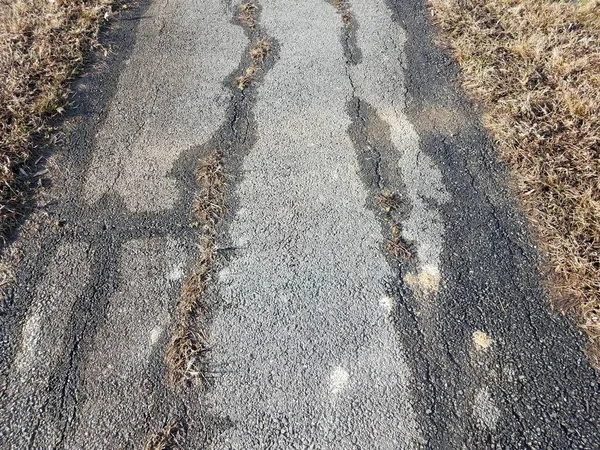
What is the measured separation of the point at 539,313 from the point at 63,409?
224 cm

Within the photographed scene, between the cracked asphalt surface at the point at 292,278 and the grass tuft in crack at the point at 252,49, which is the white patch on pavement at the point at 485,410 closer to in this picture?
the cracked asphalt surface at the point at 292,278

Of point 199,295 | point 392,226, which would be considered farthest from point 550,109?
point 199,295

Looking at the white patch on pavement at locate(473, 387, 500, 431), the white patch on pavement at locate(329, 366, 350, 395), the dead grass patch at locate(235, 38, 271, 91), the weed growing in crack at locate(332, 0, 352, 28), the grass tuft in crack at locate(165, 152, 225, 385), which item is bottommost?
the white patch on pavement at locate(473, 387, 500, 431)

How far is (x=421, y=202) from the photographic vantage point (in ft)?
9.25

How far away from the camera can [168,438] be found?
1979mm

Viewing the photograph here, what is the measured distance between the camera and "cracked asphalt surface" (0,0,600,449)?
204 centimetres

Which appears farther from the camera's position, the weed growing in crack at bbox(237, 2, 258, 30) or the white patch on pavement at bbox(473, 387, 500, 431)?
the weed growing in crack at bbox(237, 2, 258, 30)

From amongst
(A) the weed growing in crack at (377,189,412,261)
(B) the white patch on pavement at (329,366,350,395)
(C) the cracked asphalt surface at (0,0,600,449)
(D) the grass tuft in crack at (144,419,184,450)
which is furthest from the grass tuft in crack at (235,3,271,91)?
(D) the grass tuft in crack at (144,419,184,450)

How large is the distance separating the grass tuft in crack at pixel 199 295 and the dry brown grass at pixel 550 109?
1765 mm

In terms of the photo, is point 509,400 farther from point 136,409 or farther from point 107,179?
point 107,179

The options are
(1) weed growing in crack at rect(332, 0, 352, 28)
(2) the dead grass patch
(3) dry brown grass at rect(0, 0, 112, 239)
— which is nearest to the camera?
(3) dry brown grass at rect(0, 0, 112, 239)

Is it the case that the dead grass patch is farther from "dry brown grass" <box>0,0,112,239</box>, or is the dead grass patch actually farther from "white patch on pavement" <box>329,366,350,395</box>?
"white patch on pavement" <box>329,366,350,395</box>

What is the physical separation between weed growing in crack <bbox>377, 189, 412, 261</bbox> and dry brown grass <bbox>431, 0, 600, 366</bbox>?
0.74 meters

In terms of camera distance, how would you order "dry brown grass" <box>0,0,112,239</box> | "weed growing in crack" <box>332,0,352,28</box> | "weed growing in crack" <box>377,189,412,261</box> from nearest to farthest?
"weed growing in crack" <box>377,189,412,261</box> < "dry brown grass" <box>0,0,112,239</box> < "weed growing in crack" <box>332,0,352,28</box>
